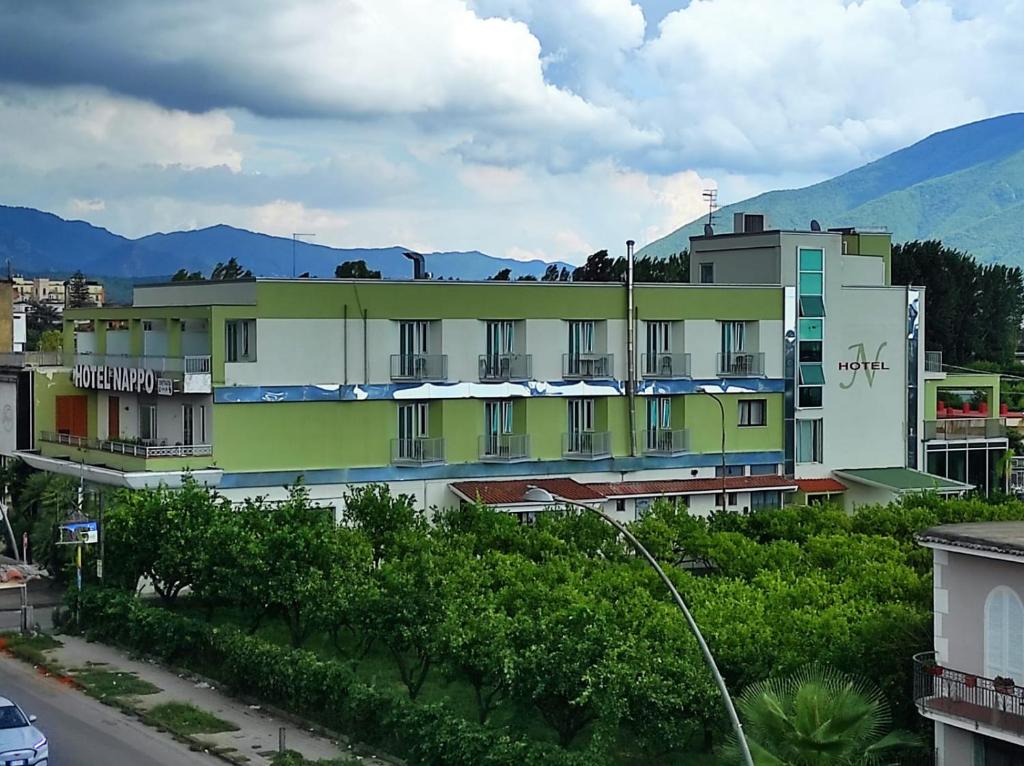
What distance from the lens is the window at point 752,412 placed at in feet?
208

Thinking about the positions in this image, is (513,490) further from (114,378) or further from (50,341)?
(50,341)

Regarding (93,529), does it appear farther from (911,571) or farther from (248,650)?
(911,571)

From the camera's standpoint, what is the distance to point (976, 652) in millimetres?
26703

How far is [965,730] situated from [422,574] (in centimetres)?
1315

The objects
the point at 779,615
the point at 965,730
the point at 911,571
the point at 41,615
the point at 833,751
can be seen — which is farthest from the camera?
the point at 41,615

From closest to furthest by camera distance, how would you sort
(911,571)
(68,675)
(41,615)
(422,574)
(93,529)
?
(422,574) < (911,571) < (68,675) < (93,529) < (41,615)

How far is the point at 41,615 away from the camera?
49.1m

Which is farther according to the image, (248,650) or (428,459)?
(428,459)

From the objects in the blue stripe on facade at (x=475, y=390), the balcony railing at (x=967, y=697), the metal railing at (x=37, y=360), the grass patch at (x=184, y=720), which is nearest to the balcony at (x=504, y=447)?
the blue stripe on facade at (x=475, y=390)

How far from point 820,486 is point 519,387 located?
14104 mm

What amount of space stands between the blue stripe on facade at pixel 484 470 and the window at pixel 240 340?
13.7 feet

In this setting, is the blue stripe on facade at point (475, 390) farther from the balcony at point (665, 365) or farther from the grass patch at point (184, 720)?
the grass patch at point (184, 720)

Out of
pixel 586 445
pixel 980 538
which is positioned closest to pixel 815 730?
Answer: pixel 980 538

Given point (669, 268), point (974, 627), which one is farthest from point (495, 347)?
point (669, 268)
